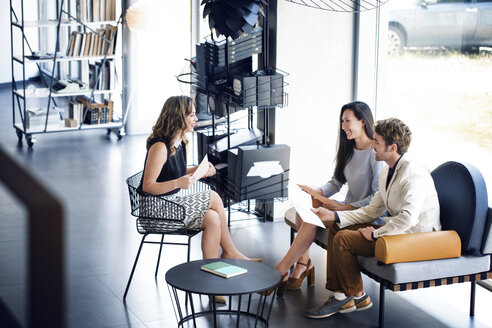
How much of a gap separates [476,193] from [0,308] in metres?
2.68

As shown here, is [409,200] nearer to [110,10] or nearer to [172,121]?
[172,121]

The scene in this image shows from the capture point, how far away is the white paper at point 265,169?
4.82 metres

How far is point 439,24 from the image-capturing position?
438 centimetres

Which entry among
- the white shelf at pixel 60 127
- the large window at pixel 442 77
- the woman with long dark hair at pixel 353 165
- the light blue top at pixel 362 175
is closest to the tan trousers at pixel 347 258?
the woman with long dark hair at pixel 353 165

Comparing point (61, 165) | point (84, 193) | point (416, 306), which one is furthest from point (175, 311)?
point (61, 165)

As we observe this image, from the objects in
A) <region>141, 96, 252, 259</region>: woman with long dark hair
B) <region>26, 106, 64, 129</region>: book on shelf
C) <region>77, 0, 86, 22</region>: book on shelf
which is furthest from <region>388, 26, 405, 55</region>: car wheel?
<region>26, 106, 64, 129</region>: book on shelf

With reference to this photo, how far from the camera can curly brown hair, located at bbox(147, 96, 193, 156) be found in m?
3.89

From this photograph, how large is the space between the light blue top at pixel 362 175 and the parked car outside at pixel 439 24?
35.7 inches

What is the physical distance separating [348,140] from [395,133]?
21.7 inches

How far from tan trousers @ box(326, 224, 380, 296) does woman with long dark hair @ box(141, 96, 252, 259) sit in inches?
24.9

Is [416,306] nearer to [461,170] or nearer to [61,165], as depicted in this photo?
[461,170]

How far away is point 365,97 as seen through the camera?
17.4ft

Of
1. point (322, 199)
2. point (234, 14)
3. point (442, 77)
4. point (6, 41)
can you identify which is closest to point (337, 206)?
point (322, 199)

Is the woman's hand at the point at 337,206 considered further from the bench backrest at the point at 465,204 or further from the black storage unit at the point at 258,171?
the black storage unit at the point at 258,171
